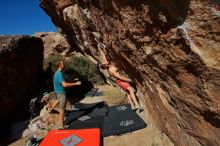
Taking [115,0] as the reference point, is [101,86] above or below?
below

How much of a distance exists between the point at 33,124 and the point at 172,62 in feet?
17.1

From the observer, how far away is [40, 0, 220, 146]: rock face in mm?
2295

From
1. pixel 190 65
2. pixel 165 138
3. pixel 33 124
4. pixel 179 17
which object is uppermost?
pixel 179 17

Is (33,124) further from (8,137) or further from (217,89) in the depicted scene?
(217,89)

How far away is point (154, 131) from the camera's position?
5242mm

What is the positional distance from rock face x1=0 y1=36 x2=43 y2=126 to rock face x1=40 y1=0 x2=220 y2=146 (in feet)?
17.6

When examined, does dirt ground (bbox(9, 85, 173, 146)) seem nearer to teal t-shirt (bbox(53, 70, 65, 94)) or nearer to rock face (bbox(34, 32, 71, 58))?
teal t-shirt (bbox(53, 70, 65, 94))

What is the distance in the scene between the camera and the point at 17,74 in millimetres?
9109

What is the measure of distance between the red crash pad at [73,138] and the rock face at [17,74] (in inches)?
130

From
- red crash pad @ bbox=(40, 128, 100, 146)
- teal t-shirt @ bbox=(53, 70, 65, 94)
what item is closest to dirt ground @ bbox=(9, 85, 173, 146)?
red crash pad @ bbox=(40, 128, 100, 146)

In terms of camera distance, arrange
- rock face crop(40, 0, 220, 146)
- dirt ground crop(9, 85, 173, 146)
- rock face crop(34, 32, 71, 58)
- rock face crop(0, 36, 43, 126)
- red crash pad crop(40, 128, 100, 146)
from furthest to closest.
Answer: rock face crop(34, 32, 71, 58), rock face crop(0, 36, 43, 126), red crash pad crop(40, 128, 100, 146), dirt ground crop(9, 85, 173, 146), rock face crop(40, 0, 220, 146)

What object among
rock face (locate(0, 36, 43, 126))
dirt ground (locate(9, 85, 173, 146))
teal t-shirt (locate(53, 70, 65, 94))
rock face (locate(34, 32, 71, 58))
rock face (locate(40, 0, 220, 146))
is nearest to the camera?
rock face (locate(40, 0, 220, 146))

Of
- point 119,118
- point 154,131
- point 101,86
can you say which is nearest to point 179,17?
point 154,131

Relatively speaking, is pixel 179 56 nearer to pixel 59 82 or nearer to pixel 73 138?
pixel 73 138
